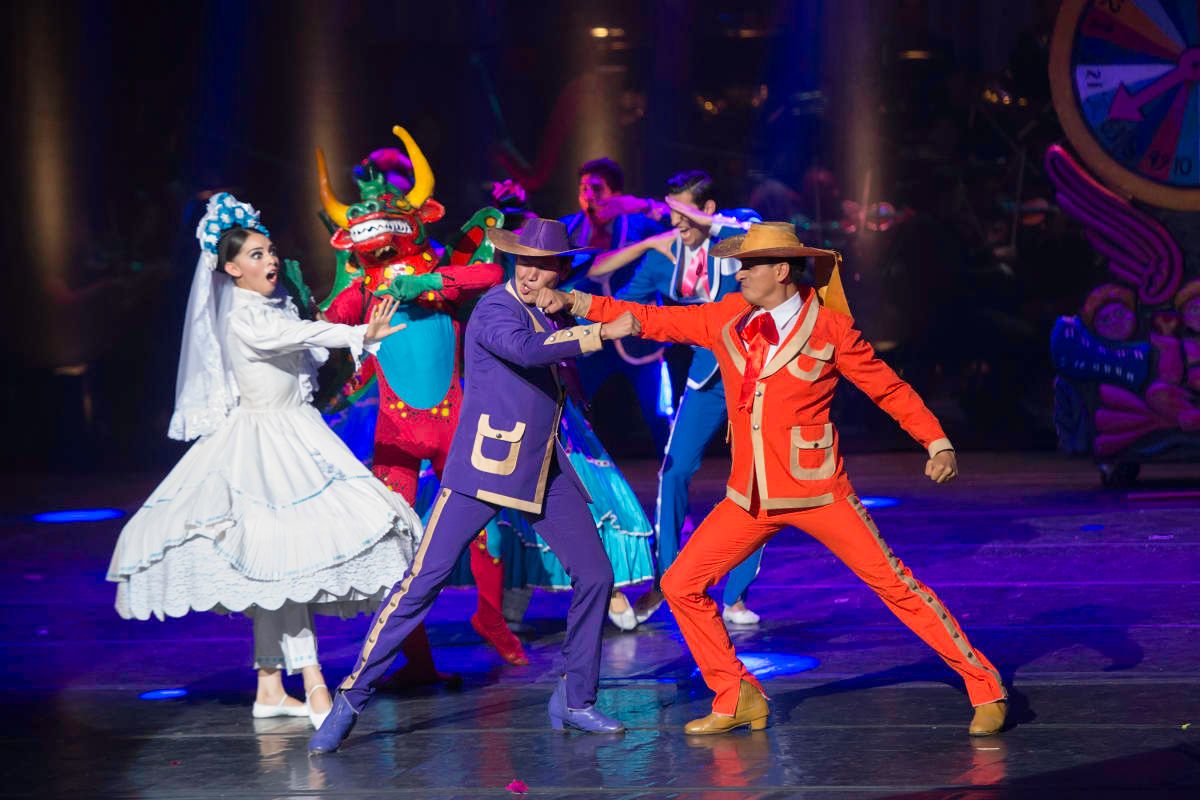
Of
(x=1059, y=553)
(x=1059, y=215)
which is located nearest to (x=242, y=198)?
(x=1059, y=215)

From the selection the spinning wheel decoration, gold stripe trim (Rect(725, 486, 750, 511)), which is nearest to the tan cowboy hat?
gold stripe trim (Rect(725, 486, 750, 511))

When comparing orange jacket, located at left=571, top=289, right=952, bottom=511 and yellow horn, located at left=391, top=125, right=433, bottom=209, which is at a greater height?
yellow horn, located at left=391, top=125, right=433, bottom=209

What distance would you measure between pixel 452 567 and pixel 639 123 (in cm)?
688

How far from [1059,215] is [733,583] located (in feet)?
19.2

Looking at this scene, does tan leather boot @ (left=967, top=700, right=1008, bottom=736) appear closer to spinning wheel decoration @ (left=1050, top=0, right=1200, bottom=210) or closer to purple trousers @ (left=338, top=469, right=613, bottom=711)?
purple trousers @ (left=338, top=469, right=613, bottom=711)

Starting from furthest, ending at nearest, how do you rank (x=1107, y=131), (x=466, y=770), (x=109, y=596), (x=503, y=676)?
(x=1107, y=131)
(x=109, y=596)
(x=503, y=676)
(x=466, y=770)

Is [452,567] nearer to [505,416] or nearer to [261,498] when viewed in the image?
[505,416]

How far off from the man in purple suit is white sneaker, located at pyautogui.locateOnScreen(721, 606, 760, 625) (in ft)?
5.11

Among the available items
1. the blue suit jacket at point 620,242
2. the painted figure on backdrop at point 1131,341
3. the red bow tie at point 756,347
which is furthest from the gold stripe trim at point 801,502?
the painted figure on backdrop at point 1131,341

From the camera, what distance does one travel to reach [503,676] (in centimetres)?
536

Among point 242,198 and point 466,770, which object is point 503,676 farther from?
point 242,198

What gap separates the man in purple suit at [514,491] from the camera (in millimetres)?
4438

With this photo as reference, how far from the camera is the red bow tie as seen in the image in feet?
14.4

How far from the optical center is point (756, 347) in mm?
4406
